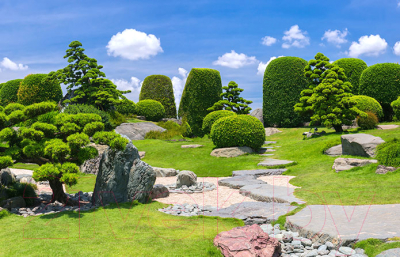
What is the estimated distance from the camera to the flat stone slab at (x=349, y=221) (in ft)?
12.7

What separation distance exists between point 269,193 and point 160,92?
2557cm

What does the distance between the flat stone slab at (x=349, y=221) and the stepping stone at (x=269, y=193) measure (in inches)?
33.7

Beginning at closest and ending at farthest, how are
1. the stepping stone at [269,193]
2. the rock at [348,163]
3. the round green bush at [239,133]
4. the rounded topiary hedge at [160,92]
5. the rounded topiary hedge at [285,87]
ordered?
1. the stepping stone at [269,193]
2. the rock at [348,163]
3. the round green bush at [239,133]
4. the rounded topiary hedge at [285,87]
5. the rounded topiary hedge at [160,92]

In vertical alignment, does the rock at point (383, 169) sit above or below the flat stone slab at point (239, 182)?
above

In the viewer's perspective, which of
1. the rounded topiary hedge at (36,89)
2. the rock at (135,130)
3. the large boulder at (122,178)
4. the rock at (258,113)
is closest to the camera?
the large boulder at (122,178)

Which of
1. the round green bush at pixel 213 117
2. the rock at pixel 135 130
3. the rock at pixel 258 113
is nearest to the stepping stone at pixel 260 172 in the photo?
the round green bush at pixel 213 117

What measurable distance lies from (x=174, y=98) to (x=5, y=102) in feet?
50.8

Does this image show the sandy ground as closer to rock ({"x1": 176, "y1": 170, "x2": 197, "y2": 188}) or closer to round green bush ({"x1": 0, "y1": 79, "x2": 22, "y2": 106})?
rock ({"x1": 176, "y1": 170, "x2": 197, "y2": 188})

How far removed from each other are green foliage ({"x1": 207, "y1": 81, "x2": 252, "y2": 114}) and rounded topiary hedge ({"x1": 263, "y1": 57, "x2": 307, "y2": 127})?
1922 mm

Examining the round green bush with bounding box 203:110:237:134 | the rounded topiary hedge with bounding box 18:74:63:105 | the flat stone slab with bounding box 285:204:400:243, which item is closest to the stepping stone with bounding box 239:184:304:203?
the flat stone slab with bounding box 285:204:400:243

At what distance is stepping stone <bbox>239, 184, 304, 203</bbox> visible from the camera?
20.5 ft

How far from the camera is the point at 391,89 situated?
22.2 metres

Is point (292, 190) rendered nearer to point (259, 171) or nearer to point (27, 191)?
point (259, 171)

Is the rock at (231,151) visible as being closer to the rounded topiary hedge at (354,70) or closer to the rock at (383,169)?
the rock at (383,169)
